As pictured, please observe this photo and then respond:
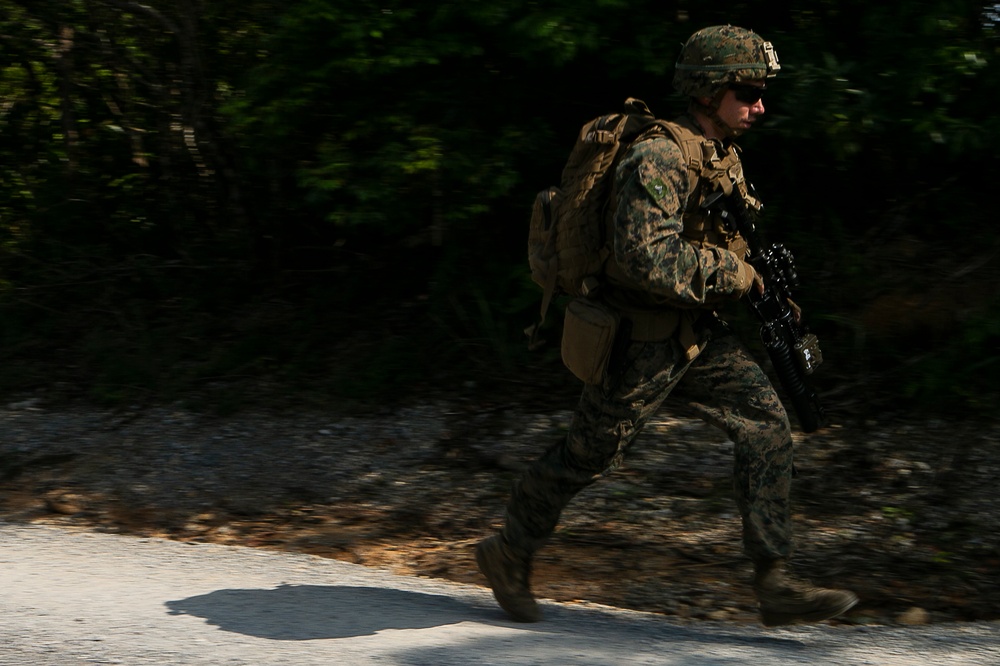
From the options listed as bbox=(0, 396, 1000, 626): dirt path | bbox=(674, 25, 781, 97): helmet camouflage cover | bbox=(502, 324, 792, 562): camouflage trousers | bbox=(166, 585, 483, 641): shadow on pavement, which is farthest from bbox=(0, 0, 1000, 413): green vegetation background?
bbox=(166, 585, 483, 641): shadow on pavement

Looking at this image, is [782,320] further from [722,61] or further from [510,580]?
[510,580]

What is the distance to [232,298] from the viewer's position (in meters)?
7.77

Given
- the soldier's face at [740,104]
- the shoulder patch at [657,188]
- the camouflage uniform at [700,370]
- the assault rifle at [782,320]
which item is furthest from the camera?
the assault rifle at [782,320]

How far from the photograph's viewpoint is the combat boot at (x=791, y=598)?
3715 mm

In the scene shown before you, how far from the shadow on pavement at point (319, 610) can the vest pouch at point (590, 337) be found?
3.03 ft

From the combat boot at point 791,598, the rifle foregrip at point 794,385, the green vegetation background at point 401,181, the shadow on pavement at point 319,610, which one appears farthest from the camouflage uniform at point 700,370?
the green vegetation background at point 401,181

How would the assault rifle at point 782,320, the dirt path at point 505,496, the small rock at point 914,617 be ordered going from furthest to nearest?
the dirt path at point 505,496 → the small rock at point 914,617 → the assault rifle at point 782,320

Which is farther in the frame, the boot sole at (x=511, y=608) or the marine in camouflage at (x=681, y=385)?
the boot sole at (x=511, y=608)

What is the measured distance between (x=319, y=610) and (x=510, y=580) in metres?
0.63

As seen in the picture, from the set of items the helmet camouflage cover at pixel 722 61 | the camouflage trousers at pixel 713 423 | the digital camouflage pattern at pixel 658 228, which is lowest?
the camouflage trousers at pixel 713 423

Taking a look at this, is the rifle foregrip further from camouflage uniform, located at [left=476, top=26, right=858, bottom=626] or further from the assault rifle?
camouflage uniform, located at [left=476, top=26, right=858, bottom=626]

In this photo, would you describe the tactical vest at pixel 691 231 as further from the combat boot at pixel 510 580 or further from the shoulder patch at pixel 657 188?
the combat boot at pixel 510 580

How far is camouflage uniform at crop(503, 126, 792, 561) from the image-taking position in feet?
11.7

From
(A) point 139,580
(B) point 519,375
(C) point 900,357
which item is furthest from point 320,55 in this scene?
(C) point 900,357
